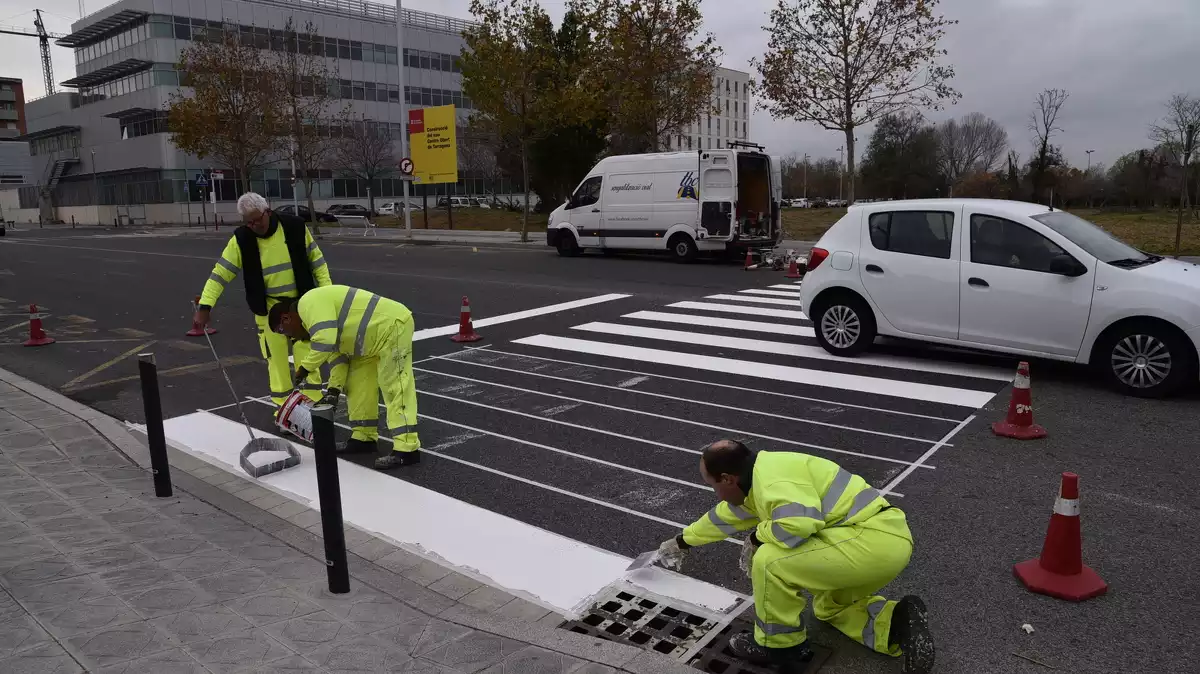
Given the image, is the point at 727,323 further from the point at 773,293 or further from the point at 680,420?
the point at 680,420

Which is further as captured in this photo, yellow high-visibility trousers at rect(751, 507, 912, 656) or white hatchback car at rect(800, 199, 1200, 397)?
white hatchback car at rect(800, 199, 1200, 397)

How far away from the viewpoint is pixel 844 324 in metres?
9.15

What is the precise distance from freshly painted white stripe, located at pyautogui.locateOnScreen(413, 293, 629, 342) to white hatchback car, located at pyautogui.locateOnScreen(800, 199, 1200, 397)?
4.59m

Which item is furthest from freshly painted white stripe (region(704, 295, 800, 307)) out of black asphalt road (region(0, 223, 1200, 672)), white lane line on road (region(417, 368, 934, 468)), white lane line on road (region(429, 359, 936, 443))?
white lane line on road (region(417, 368, 934, 468))

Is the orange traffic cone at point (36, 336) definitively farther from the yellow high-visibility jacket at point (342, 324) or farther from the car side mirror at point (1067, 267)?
the car side mirror at point (1067, 267)

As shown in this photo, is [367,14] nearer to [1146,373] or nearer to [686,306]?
[686,306]

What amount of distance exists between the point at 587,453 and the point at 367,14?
229 feet

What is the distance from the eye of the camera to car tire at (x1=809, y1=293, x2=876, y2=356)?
29.6 feet

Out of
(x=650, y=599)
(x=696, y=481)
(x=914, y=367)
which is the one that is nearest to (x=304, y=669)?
(x=650, y=599)

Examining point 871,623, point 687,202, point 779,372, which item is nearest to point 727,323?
point 779,372

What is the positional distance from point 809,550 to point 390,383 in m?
3.61

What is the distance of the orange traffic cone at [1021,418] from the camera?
6332mm

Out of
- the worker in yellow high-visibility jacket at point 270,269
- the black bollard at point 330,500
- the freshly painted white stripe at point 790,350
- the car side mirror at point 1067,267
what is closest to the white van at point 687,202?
the freshly painted white stripe at point 790,350

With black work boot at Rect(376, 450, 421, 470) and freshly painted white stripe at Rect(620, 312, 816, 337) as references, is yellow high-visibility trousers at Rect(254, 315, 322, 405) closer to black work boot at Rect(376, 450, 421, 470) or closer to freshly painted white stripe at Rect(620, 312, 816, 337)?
black work boot at Rect(376, 450, 421, 470)
